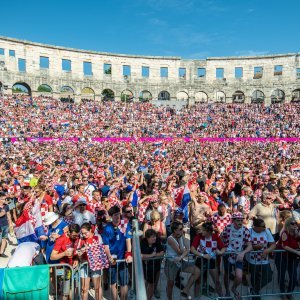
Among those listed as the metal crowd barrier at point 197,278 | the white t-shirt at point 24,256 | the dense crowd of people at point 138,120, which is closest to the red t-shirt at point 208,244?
the metal crowd barrier at point 197,278

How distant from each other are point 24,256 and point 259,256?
168 inches

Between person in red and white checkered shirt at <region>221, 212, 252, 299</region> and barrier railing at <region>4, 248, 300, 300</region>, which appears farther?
person in red and white checkered shirt at <region>221, 212, 252, 299</region>

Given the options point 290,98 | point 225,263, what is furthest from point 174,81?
point 225,263

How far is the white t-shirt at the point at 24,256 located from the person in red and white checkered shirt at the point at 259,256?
405 centimetres

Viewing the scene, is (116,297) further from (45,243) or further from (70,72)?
(70,72)

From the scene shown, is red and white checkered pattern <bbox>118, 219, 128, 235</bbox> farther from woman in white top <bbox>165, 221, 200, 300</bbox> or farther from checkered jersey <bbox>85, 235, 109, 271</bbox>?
woman in white top <bbox>165, 221, 200, 300</bbox>

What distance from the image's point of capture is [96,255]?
5.08 m

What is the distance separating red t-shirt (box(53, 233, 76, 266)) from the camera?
5.10m

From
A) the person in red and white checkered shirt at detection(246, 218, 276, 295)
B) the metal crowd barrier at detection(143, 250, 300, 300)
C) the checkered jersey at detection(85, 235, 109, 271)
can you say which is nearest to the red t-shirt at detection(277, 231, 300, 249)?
the metal crowd barrier at detection(143, 250, 300, 300)

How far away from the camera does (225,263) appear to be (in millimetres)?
6082

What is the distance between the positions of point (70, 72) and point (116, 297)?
40464mm

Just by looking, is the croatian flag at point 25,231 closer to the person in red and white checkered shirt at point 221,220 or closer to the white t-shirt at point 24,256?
the white t-shirt at point 24,256

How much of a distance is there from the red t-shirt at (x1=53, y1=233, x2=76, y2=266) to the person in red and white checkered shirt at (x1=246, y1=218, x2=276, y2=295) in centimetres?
335

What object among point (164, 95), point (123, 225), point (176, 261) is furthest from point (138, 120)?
point (176, 261)
